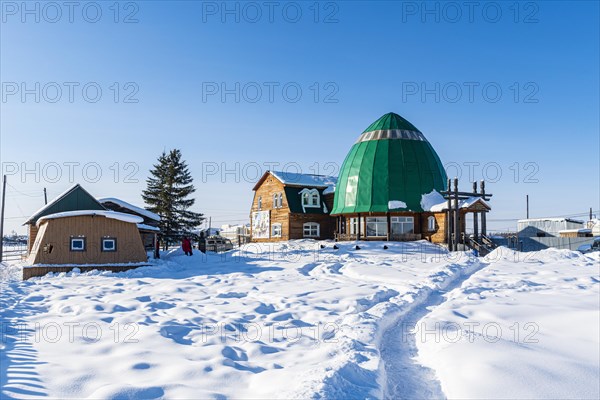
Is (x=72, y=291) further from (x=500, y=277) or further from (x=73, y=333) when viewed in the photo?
(x=500, y=277)

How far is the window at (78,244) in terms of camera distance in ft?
66.3

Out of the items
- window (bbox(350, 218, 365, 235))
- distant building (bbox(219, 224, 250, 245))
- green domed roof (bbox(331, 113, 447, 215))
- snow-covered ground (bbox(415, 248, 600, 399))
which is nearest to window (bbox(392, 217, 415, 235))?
green domed roof (bbox(331, 113, 447, 215))

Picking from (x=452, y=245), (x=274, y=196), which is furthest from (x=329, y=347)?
(x=274, y=196)

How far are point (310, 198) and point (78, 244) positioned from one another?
18138 millimetres

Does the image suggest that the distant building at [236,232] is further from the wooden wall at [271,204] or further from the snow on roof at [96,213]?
the snow on roof at [96,213]

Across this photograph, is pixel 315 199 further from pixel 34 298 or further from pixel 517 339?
pixel 517 339

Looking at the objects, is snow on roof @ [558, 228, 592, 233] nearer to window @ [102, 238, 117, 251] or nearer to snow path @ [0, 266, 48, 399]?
window @ [102, 238, 117, 251]

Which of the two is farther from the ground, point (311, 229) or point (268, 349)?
point (311, 229)

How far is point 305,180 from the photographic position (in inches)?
1404

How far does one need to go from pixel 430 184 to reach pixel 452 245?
17.2ft

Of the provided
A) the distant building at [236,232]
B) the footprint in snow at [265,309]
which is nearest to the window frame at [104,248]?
the footprint in snow at [265,309]

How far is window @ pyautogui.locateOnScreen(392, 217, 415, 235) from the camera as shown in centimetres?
→ 2953

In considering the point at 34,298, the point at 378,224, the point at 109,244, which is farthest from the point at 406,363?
the point at 378,224

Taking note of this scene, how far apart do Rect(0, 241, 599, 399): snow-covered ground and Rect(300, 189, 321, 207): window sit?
17.4m
